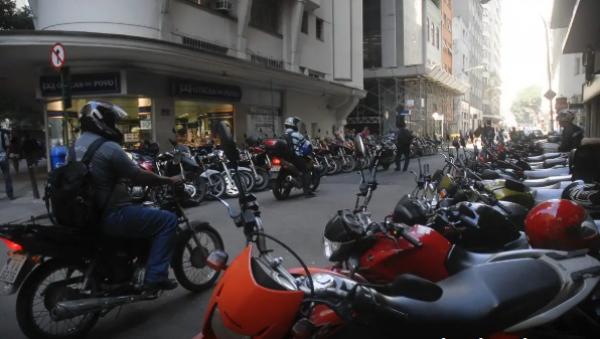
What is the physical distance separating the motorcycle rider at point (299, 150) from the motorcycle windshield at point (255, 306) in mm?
8693

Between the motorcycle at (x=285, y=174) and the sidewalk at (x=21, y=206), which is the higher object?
the motorcycle at (x=285, y=174)

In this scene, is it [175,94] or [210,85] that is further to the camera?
[210,85]

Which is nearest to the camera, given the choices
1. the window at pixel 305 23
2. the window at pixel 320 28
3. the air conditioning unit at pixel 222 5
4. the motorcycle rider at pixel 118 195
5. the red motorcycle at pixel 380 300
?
the red motorcycle at pixel 380 300

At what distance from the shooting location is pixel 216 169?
12.3 meters

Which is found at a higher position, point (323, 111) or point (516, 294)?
point (323, 111)

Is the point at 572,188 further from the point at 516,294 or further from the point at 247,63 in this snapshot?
the point at 247,63

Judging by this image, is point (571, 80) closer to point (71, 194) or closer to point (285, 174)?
point (285, 174)

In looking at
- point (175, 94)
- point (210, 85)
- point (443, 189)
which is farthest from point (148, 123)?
point (443, 189)

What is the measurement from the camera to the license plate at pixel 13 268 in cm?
354

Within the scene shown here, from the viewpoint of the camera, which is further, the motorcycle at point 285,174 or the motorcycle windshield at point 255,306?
the motorcycle at point 285,174

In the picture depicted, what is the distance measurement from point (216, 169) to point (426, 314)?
1042 centimetres

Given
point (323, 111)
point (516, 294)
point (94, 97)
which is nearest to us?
point (516, 294)

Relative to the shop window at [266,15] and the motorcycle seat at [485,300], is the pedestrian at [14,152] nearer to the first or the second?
the shop window at [266,15]

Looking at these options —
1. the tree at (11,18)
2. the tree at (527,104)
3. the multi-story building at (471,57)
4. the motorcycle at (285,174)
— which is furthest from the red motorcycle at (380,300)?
the tree at (527,104)
